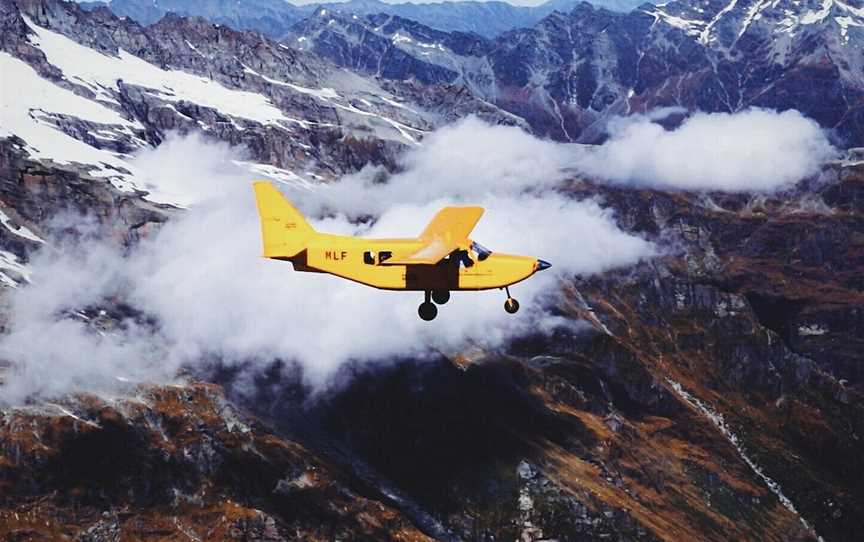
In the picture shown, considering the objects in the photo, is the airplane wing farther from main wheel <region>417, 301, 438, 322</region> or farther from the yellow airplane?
main wheel <region>417, 301, 438, 322</region>

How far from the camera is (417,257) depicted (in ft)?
283

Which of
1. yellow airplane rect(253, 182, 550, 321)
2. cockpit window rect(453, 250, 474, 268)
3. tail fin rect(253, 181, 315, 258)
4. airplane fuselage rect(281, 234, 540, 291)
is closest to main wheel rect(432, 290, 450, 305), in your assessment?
yellow airplane rect(253, 182, 550, 321)

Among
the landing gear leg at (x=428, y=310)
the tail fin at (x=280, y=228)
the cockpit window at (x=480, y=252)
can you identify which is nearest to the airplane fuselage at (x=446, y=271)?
the cockpit window at (x=480, y=252)

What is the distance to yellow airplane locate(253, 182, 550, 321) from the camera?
3499 inches

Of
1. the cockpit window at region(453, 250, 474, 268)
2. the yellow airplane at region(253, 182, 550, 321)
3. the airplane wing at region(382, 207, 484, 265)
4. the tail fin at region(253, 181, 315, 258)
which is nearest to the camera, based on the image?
the airplane wing at region(382, 207, 484, 265)

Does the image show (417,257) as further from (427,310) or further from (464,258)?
(427,310)

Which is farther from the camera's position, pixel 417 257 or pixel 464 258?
pixel 464 258

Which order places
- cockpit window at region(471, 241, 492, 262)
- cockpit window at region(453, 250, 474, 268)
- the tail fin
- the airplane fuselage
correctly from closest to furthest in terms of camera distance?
cockpit window at region(453, 250, 474, 268), the airplane fuselage, cockpit window at region(471, 241, 492, 262), the tail fin

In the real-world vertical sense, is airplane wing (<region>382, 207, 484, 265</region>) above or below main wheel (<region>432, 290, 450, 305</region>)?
above

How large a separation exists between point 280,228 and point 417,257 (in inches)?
771

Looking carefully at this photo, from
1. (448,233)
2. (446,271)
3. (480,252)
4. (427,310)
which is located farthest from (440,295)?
(448,233)

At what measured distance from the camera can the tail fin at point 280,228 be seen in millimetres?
98250

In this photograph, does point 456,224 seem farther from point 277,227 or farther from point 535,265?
point 277,227

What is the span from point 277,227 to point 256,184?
6.12 m
